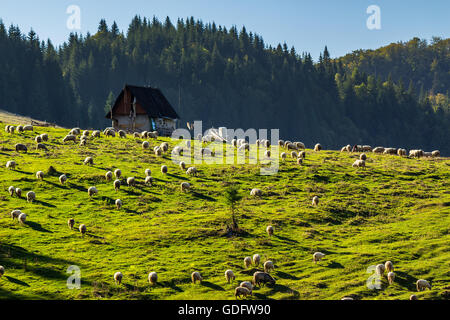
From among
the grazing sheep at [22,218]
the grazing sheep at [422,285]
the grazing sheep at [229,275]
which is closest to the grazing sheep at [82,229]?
the grazing sheep at [22,218]

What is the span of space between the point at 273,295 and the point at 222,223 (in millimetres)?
11818

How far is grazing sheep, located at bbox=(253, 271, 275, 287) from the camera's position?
3362 centimetres

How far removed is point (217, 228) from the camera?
42375 millimetres

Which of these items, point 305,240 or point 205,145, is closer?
point 305,240

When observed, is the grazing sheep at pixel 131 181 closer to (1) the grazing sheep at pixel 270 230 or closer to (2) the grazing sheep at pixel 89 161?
(2) the grazing sheep at pixel 89 161

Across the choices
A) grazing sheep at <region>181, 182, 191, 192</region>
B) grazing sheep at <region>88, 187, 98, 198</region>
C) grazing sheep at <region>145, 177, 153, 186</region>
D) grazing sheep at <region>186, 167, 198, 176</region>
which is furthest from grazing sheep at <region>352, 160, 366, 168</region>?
grazing sheep at <region>88, 187, 98, 198</region>

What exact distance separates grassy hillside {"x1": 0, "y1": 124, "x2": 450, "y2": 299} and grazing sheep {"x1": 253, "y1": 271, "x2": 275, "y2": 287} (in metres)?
0.60


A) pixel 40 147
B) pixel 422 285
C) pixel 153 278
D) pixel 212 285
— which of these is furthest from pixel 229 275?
pixel 40 147

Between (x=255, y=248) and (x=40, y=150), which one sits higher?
(x=40, y=150)

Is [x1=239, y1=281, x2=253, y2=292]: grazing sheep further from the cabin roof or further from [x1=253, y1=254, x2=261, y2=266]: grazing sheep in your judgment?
the cabin roof

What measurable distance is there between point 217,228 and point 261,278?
30.6ft

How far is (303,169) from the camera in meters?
58.5
